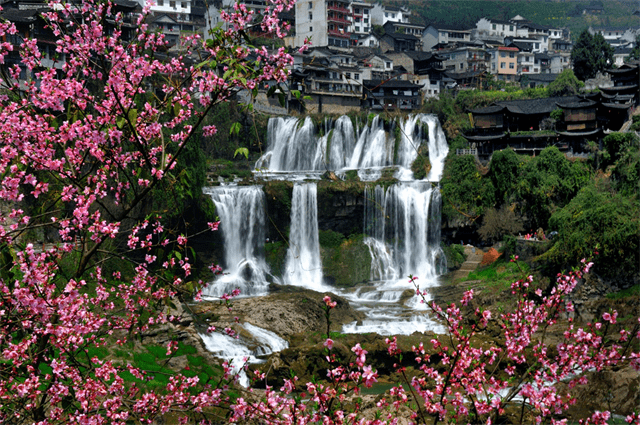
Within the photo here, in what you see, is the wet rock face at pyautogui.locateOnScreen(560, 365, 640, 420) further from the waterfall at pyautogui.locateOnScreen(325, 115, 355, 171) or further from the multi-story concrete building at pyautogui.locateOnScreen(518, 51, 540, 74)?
the multi-story concrete building at pyautogui.locateOnScreen(518, 51, 540, 74)

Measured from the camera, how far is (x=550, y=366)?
5.86 m

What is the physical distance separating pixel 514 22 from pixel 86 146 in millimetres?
88306

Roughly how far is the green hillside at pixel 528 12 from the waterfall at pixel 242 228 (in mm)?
71448

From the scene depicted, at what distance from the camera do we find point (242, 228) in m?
39.7

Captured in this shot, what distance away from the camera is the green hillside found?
344ft

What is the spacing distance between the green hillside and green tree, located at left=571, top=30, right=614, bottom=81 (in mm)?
39028

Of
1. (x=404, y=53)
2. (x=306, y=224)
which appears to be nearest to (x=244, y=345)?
(x=306, y=224)

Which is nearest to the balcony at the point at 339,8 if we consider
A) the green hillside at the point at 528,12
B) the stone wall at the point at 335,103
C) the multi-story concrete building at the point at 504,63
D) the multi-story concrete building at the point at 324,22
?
the multi-story concrete building at the point at 324,22

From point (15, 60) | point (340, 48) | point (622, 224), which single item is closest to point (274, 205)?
point (15, 60)

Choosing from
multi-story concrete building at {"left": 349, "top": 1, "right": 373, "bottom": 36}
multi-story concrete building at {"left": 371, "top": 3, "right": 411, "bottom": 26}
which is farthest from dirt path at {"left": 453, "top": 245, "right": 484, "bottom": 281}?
multi-story concrete building at {"left": 371, "top": 3, "right": 411, "bottom": 26}

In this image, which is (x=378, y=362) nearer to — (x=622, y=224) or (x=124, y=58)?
(x=622, y=224)

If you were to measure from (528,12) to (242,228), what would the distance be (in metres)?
89.5

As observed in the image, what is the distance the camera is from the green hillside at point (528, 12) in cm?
10488

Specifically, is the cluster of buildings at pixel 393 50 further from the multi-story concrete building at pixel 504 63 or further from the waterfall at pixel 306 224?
the waterfall at pixel 306 224
